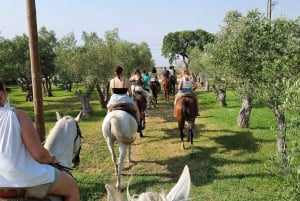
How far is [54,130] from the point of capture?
461cm

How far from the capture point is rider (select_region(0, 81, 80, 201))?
2775 millimetres

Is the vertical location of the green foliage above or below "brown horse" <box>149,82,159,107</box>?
above

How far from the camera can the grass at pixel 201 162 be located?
22.8ft

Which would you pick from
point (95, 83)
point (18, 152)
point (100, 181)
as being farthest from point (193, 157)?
point (95, 83)

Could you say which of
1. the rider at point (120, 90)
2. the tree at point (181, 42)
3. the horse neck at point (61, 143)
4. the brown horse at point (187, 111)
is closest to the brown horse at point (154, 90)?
the brown horse at point (187, 111)

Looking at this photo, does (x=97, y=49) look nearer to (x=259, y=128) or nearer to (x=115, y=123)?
(x=259, y=128)

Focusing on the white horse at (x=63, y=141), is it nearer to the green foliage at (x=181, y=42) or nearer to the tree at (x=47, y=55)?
the tree at (x=47, y=55)

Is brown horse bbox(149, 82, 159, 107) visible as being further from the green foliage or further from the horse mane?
the green foliage

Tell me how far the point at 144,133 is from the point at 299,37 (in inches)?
258

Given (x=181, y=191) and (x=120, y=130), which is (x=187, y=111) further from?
(x=181, y=191)

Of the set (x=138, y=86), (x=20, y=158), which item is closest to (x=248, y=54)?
(x=138, y=86)

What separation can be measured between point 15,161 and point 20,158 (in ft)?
0.14

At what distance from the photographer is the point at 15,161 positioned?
2.86 m

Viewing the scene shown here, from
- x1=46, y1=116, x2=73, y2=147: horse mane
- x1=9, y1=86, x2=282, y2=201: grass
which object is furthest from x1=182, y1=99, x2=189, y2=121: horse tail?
x1=46, y1=116, x2=73, y2=147: horse mane
